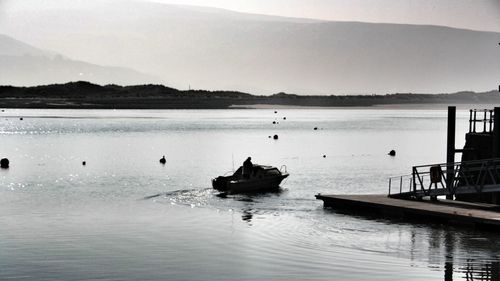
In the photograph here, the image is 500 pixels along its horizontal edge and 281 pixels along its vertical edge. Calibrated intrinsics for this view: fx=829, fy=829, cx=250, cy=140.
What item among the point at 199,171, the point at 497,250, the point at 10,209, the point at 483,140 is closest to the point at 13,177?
the point at 199,171

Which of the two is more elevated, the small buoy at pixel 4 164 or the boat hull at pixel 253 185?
the boat hull at pixel 253 185

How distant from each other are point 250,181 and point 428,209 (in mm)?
19265

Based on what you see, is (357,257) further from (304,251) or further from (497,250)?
(497,250)

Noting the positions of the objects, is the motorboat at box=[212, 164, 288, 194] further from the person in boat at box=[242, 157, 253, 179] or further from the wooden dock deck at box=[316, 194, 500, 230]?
the wooden dock deck at box=[316, 194, 500, 230]

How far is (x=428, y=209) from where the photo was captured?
39.9 metres

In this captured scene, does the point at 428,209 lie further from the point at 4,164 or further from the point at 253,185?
the point at 4,164

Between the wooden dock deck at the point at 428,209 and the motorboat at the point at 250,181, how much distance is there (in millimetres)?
10186

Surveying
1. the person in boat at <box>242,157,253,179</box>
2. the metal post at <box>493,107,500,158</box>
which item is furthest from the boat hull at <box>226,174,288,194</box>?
the metal post at <box>493,107,500,158</box>

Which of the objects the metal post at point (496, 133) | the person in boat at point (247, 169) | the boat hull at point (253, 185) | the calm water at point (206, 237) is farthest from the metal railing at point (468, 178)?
the person in boat at point (247, 169)

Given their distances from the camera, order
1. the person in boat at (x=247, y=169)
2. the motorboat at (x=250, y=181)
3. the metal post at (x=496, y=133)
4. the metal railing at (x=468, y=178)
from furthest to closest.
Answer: the person in boat at (x=247, y=169)
the motorboat at (x=250, y=181)
the metal post at (x=496, y=133)
the metal railing at (x=468, y=178)

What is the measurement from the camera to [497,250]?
3381 cm

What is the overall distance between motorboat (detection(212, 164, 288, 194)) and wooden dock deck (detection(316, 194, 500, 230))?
10.2m

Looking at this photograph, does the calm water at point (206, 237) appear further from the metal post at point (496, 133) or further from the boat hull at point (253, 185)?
the metal post at point (496, 133)

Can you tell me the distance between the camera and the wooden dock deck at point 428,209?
37000 millimetres
